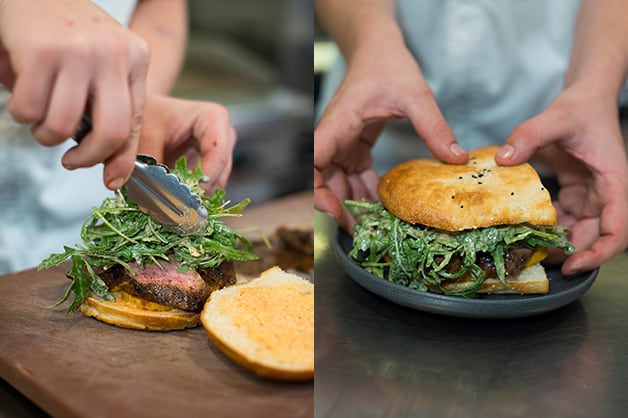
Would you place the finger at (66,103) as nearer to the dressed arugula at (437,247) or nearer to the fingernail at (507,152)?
the dressed arugula at (437,247)

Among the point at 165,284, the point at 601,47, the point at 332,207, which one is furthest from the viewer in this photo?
the point at 601,47

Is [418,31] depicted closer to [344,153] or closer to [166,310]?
[344,153]

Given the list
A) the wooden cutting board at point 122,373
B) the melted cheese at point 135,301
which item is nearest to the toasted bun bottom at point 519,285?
the wooden cutting board at point 122,373

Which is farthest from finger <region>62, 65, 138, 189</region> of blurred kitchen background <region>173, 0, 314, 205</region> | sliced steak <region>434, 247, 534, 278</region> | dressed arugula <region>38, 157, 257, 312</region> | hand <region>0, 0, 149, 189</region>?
blurred kitchen background <region>173, 0, 314, 205</region>

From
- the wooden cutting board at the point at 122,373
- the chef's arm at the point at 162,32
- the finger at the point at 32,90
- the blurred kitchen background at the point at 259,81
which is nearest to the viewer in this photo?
the finger at the point at 32,90

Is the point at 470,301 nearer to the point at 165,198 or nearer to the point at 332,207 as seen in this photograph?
Result: the point at 332,207

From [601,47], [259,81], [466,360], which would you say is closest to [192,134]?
[466,360]
